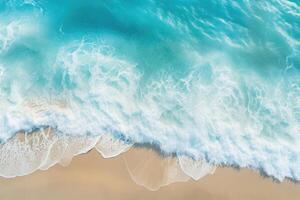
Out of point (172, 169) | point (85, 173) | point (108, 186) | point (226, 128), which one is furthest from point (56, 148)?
point (226, 128)

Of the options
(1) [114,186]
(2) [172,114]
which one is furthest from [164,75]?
(1) [114,186]

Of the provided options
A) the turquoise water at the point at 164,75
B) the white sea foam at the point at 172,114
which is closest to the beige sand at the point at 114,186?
the white sea foam at the point at 172,114

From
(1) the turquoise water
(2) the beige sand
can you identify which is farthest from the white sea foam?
(2) the beige sand

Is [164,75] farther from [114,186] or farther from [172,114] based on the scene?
[114,186]

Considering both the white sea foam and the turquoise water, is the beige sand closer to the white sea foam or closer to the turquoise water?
the white sea foam

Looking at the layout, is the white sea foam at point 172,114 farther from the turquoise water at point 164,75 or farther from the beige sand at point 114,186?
the beige sand at point 114,186

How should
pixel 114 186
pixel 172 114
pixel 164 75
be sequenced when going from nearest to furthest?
pixel 114 186 < pixel 172 114 < pixel 164 75

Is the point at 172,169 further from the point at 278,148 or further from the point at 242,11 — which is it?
the point at 242,11
